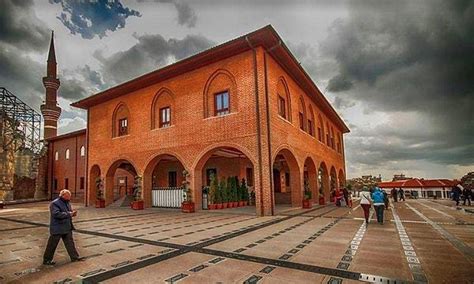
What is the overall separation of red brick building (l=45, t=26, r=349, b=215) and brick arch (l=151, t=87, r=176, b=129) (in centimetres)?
6

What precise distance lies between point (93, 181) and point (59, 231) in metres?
17.6

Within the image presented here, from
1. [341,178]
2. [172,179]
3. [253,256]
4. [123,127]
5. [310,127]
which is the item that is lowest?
[253,256]

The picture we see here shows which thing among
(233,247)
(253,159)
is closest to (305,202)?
(253,159)

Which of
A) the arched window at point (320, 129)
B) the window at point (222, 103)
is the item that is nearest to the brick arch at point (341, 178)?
the arched window at point (320, 129)

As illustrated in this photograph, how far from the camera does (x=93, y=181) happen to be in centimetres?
2086

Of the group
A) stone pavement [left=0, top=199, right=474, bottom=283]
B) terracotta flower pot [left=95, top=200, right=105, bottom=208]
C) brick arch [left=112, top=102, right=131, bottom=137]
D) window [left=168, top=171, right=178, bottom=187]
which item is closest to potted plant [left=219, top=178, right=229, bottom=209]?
stone pavement [left=0, top=199, right=474, bottom=283]

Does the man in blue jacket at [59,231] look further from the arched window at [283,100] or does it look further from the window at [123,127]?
the window at [123,127]

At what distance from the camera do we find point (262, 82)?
12734 millimetres

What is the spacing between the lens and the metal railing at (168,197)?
1655cm

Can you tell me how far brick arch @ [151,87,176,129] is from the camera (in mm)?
16234

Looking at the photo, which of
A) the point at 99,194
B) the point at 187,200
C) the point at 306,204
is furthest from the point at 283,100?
the point at 99,194

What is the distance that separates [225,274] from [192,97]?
39.1ft

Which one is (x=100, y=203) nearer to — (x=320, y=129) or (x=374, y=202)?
(x=374, y=202)

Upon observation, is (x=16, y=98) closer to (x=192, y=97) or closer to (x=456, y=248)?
(x=192, y=97)
